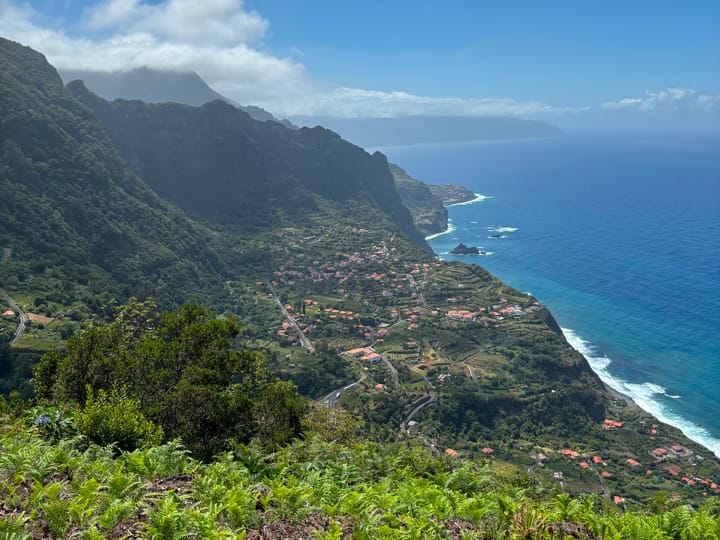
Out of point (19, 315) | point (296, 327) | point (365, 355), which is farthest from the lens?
point (296, 327)

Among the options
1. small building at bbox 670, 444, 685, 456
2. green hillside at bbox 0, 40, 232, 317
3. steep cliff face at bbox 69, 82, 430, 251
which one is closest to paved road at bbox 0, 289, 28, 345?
green hillside at bbox 0, 40, 232, 317

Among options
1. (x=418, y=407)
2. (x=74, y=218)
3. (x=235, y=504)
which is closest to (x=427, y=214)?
(x=74, y=218)

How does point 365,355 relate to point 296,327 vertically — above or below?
below

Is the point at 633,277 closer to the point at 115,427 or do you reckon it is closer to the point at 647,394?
the point at 647,394

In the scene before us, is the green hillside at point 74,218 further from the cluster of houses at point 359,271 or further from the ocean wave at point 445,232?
the ocean wave at point 445,232

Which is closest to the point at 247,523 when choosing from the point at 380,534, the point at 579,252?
the point at 380,534

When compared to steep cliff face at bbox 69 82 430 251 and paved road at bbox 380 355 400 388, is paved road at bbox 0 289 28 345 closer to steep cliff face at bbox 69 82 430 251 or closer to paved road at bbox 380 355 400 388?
paved road at bbox 380 355 400 388

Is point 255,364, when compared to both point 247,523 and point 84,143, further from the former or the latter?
point 84,143
